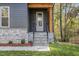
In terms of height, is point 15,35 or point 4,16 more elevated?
point 4,16

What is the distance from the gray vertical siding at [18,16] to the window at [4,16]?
11 cm

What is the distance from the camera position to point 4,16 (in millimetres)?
9109

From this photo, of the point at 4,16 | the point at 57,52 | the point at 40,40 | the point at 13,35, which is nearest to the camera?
the point at 57,52

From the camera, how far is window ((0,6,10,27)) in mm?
9043

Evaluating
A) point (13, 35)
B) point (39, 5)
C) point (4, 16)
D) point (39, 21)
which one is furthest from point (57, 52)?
point (4, 16)

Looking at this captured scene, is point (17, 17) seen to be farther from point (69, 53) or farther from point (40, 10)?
point (69, 53)

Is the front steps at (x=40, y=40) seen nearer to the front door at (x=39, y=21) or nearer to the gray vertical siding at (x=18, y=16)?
the front door at (x=39, y=21)

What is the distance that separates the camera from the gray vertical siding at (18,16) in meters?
8.94

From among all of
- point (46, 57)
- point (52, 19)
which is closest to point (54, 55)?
point (46, 57)

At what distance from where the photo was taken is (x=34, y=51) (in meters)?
8.72

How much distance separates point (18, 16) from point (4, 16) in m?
0.41

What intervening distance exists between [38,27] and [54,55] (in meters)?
0.98

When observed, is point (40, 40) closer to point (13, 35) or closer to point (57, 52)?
point (57, 52)

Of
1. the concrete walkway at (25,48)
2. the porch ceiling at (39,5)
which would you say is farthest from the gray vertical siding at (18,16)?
the concrete walkway at (25,48)
